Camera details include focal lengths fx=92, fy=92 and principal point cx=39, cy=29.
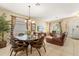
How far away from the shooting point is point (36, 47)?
2.44 metres

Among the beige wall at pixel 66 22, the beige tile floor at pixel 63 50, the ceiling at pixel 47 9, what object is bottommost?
the beige tile floor at pixel 63 50

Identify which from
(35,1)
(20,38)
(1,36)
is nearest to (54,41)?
(20,38)

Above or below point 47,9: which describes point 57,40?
below

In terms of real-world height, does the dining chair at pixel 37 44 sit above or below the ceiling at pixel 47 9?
below

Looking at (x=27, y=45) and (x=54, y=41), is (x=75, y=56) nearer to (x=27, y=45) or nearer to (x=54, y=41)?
(x=54, y=41)

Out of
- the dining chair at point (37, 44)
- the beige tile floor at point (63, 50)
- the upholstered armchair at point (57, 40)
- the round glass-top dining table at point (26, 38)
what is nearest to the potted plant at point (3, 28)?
the beige tile floor at point (63, 50)

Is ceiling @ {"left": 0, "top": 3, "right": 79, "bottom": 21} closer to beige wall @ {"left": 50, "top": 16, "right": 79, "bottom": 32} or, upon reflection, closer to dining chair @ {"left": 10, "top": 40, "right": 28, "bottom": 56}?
beige wall @ {"left": 50, "top": 16, "right": 79, "bottom": 32}

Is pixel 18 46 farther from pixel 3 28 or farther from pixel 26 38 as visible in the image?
pixel 3 28

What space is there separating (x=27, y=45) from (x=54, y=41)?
73 cm

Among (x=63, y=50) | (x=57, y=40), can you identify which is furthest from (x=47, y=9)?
(x=63, y=50)

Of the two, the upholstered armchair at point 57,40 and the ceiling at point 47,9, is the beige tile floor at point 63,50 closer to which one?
the upholstered armchair at point 57,40

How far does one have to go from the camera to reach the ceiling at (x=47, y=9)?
90.0 inches

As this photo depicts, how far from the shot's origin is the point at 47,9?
7.74 ft

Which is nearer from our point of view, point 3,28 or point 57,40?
point 3,28
